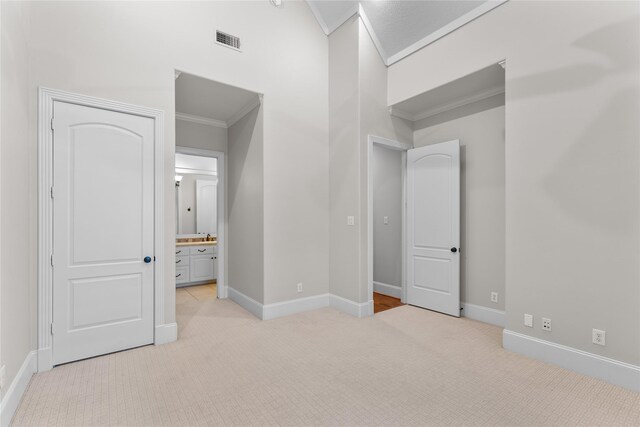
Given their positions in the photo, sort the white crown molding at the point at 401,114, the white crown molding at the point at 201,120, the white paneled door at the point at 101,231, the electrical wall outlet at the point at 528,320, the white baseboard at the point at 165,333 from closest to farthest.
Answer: the white paneled door at the point at 101,231 < the electrical wall outlet at the point at 528,320 < the white baseboard at the point at 165,333 < the white crown molding at the point at 401,114 < the white crown molding at the point at 201,120

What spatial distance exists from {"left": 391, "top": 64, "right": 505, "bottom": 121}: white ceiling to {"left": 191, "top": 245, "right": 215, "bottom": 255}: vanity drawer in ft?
13.4

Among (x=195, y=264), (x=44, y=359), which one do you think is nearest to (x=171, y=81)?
(x=44, y=359)

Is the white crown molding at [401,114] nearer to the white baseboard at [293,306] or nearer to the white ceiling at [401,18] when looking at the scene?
the white ceiling at [401,18]

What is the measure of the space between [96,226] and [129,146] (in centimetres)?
80

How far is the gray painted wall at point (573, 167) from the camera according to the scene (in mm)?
2352

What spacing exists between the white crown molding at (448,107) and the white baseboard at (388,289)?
8.72 ft

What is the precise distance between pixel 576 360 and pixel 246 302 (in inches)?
141

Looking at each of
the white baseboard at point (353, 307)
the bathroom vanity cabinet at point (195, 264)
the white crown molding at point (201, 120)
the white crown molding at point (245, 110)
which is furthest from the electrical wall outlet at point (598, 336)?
the bathroom vanity cabinet at point (195, 264)

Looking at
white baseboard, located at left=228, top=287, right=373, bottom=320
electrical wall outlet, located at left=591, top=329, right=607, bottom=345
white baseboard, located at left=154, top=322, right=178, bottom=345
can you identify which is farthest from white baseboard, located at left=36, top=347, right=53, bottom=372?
electrical wall outlet, located at left=591, top=329, right=607, bottom=345

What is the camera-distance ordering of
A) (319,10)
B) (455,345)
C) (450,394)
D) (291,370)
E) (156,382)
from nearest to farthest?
1. (450,394)
2. (156,382)
3. (291,370)
4. (455,345)
5. (319,10)

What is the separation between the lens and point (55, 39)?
8.59 feet

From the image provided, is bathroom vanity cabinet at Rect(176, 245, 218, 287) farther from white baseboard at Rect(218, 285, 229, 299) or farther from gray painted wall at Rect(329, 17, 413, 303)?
gray painted wall at Rect(329, 17, 413, 303)

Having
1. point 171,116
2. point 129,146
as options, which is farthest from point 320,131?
point 129,146

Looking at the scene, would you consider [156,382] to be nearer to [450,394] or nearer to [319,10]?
[450,394]
